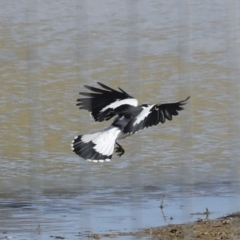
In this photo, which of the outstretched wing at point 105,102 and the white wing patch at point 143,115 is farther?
the outstretched wing at point 105,102

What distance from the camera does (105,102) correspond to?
605 cm

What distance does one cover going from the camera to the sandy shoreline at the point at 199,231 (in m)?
5.17

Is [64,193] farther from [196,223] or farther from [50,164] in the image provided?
[196,223]

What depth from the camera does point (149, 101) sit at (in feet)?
26.3

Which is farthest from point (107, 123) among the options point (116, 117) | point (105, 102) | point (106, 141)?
point (106, 141)

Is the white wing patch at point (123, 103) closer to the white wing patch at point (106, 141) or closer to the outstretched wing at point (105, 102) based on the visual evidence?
the outstretched wing at point (105, 102)

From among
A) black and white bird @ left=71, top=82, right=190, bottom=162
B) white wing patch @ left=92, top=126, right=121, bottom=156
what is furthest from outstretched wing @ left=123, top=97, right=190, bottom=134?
white wing patch @ left=92, top=126, right=121, bottom=156

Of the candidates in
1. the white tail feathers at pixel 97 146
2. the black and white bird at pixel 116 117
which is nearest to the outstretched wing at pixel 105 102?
the black and white bird at pixel 116 117

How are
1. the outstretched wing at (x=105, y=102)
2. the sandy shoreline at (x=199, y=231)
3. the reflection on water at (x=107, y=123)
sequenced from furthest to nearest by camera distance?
the outstretched wing at (x=105, y=102) → the reflection on water at (x=107, y=123) → the sandy shoreline at (x=199, y=231)

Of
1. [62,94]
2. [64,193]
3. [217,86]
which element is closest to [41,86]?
[62,94]

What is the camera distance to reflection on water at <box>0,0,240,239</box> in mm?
5746

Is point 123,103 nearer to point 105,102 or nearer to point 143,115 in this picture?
point 105,102

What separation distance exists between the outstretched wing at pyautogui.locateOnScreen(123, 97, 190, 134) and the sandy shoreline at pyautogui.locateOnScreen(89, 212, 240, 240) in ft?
2.06

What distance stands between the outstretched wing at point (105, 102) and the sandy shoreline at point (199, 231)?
0.89 m
